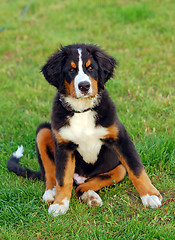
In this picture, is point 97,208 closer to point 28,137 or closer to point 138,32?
point 28,137

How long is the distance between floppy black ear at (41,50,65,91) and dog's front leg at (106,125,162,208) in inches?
27.3

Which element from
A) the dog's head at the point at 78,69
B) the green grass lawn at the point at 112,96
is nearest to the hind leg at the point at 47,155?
the green grass lawn at the point at 112,96

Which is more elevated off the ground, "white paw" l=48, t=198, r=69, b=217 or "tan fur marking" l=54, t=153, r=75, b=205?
"tan fur marking" l=54, t=153, r=75, b=205

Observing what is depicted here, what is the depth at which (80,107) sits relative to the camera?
3.27 metres

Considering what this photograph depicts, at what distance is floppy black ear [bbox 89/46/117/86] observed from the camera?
10.3 ft

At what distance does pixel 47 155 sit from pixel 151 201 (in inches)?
44.5

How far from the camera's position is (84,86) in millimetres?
2891

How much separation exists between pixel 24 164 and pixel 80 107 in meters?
1.12

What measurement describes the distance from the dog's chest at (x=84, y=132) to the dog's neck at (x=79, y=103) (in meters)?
0.07

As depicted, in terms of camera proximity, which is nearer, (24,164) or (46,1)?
(24,164)

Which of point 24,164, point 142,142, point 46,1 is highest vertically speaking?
point 46,1

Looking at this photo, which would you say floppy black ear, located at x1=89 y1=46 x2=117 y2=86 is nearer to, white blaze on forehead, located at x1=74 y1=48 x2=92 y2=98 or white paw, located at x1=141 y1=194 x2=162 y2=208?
white blaze on forehead, located at x1=74 y1=48 x2=92 y2=98

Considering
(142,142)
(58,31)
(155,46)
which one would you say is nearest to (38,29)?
(58,31)

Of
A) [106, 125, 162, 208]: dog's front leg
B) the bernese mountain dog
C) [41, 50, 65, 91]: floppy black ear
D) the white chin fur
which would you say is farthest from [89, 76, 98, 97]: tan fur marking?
the white chin fur
